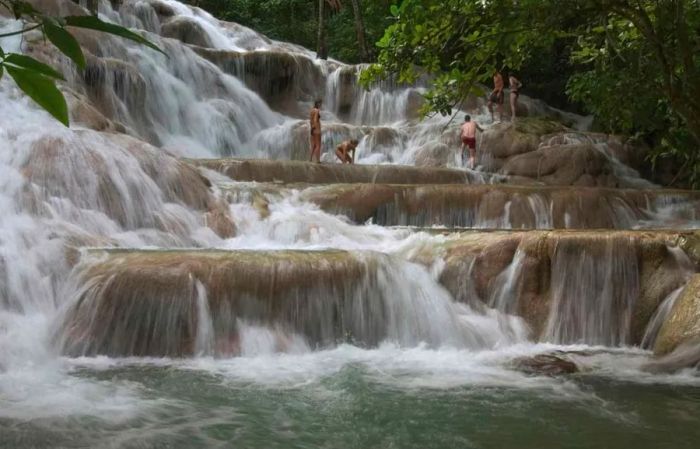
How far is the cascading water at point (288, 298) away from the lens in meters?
4.66

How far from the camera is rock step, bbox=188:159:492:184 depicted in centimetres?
1293

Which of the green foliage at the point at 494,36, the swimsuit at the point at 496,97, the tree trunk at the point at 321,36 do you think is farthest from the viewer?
the tree trunk at the point at 321,36

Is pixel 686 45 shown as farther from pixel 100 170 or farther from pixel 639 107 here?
pixel 100 170

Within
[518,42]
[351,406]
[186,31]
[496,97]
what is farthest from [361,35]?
[351,406]

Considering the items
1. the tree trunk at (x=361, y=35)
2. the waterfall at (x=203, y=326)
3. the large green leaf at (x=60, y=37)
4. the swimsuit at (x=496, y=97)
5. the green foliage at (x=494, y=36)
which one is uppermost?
the tree trunk at (x=361, y=35)

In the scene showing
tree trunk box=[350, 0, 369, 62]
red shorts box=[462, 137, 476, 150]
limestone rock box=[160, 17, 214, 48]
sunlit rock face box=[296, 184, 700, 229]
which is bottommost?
sunlit rock face box=[296, 184, 700, 229]

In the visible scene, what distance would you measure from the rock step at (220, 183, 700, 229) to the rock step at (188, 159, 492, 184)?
1.20m

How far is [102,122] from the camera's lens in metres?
11.5

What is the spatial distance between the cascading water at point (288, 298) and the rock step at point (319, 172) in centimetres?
27

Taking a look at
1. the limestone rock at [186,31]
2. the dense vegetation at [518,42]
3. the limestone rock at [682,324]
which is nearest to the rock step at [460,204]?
the dense vegetation at [518,42]

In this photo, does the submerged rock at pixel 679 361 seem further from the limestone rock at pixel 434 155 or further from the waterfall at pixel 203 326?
the limestone rock at pixel 434 155

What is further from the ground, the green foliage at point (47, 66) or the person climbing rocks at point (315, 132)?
the person climbing rocks at point (315, 132)

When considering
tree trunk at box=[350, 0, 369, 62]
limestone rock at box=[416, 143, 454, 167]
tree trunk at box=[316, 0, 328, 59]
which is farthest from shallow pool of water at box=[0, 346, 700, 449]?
tree trunk at box=[350, 0, 369, 62]

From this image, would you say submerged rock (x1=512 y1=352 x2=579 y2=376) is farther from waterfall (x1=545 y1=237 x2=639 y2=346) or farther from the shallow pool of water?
waterfall (x1=545 y1=237 x2=639 y2=346)
